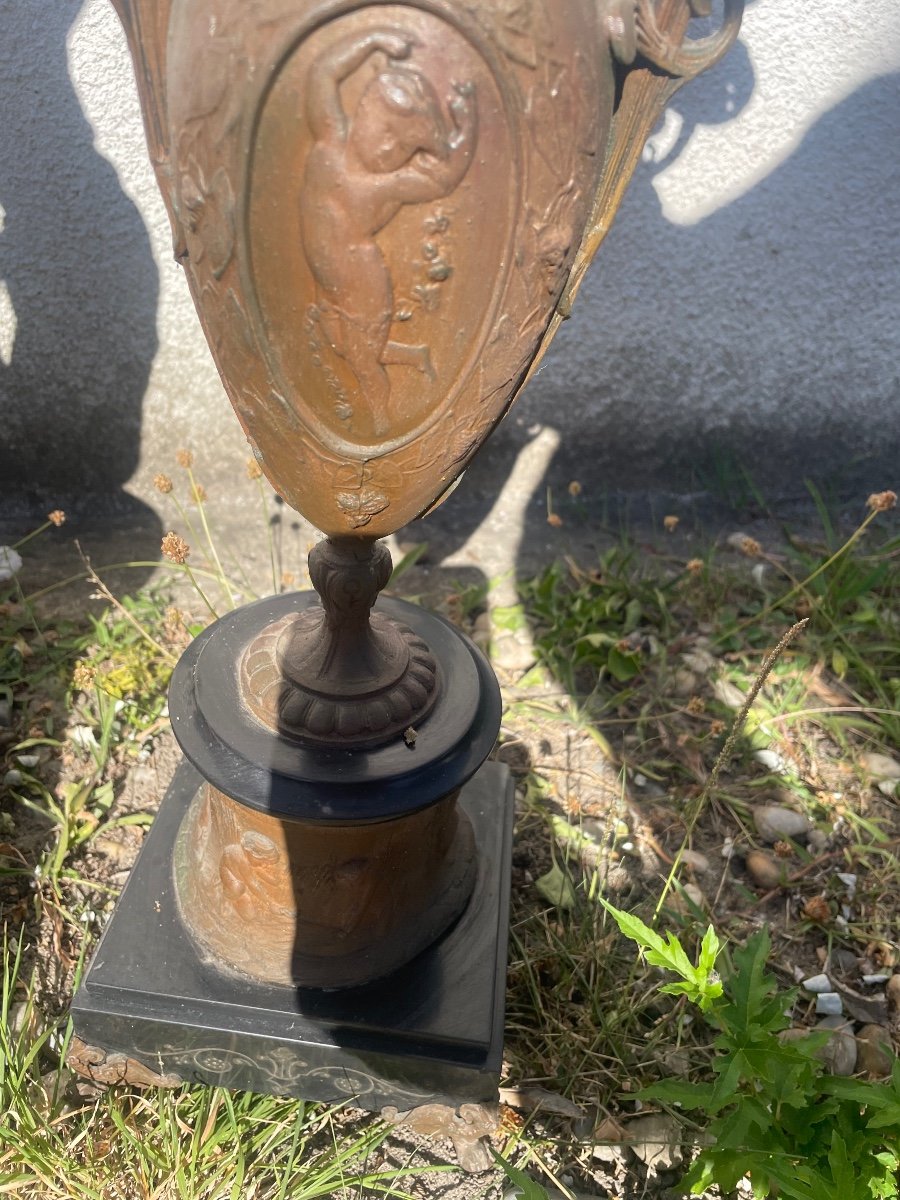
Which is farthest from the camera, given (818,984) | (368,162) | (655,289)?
(655,289)

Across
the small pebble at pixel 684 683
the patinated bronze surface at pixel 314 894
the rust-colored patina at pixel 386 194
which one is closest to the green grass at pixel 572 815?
the small pebble at pixel 684 683

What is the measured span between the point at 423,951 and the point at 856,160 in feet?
10.2

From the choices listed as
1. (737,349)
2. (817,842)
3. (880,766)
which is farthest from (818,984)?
(737,349)

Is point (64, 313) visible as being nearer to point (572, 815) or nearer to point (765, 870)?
point (572, 815)

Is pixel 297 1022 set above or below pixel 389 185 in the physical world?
below

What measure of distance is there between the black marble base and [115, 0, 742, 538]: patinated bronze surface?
100 cm

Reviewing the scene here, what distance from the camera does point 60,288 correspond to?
3.02 meters

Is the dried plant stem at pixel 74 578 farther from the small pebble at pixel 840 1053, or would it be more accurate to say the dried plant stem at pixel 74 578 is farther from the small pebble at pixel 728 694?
the small pebble at pixel 840 1053

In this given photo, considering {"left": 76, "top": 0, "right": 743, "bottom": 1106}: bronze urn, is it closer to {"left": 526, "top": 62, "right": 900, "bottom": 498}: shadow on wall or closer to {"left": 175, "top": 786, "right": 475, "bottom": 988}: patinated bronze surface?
{"left": 175, "top": 786, "right": 475, "bottom": 988}: patinated bronze surface

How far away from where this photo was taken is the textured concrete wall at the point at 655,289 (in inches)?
112

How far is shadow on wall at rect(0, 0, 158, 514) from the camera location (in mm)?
2699

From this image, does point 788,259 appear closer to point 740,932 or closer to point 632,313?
point 632,313

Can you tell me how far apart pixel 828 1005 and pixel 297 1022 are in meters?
1.21

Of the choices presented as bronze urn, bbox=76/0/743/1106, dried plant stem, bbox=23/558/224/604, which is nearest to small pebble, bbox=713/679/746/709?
bronze urn, bbox=76/0/743/1106
